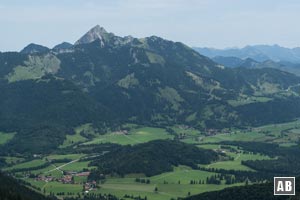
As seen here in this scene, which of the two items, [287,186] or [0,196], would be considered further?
[0,196]

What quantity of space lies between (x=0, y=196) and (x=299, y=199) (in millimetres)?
108657

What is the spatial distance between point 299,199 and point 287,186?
4759cm

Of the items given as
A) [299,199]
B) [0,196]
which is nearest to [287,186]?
[299,199]

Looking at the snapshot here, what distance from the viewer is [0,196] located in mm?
197750

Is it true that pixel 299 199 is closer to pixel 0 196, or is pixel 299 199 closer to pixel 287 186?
pixel 287 186

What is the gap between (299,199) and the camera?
7721 inches

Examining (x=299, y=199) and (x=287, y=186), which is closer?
(x=287, y=186)

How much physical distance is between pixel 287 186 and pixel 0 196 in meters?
104

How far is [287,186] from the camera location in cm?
15262
